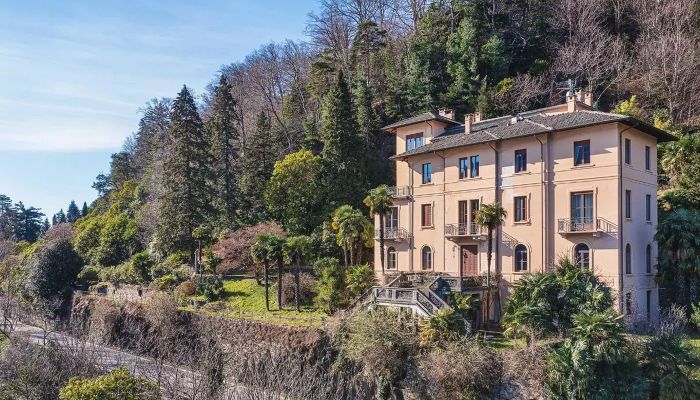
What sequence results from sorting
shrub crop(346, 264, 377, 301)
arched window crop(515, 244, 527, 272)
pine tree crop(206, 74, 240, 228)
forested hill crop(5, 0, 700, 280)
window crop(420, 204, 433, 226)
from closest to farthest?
arched window crop(515, 244, 527, 272), shrub crop(346, 264, 377, 301), window crop(420, 204, 433, 226), forested hill crop(5, 0, 700, 280), pine tree crop(206, 74, 240, 228)

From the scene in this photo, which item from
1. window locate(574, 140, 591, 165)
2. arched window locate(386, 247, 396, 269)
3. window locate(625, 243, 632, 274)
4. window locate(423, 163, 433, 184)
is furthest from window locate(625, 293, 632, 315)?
arched window locate(386, 247, 396, 269)

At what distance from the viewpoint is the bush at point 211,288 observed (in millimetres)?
41375

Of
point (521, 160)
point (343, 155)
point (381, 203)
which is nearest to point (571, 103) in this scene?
point (521, 160)

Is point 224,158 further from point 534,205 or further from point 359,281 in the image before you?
point 534,205

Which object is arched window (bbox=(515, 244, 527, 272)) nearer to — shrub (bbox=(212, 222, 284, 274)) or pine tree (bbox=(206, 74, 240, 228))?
shrub (bbox=(212, 222, 284, 274))

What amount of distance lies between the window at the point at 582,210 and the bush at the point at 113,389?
72.4 ft

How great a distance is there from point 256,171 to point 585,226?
33.4m

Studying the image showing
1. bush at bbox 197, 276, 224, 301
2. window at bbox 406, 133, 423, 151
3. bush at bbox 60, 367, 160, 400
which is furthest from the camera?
bush at bbox 197, 276, 224, 301

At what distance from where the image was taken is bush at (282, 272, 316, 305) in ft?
125

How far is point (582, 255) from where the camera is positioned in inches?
1125

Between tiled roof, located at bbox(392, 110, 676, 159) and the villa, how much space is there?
0.27 feet

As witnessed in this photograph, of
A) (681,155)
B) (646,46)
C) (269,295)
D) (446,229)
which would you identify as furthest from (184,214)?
(646,46)

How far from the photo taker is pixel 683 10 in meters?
47.3

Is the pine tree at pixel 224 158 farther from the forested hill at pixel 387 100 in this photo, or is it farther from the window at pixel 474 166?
the window at pixel 474 166
